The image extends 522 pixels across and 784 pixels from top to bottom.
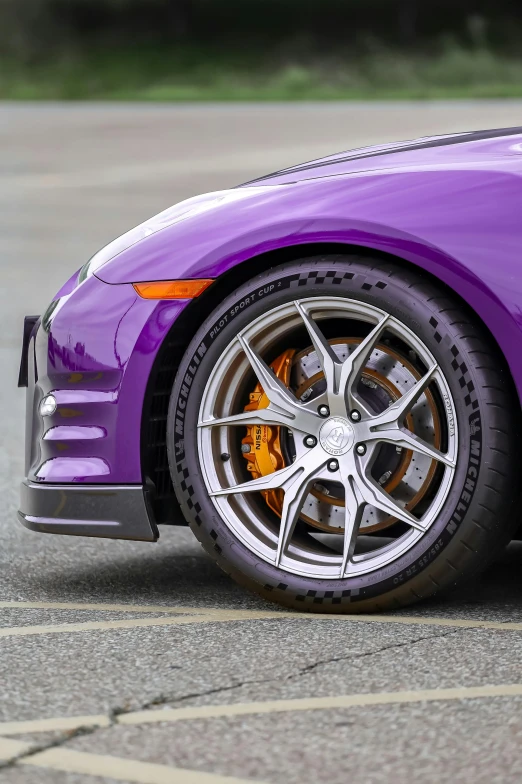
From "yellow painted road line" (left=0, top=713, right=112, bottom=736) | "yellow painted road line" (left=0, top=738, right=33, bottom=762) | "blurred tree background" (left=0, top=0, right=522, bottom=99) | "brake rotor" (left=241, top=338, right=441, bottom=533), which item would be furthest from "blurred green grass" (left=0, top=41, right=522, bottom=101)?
"yellow painted road line" (left=0, top=738, right=33, bottom=762)

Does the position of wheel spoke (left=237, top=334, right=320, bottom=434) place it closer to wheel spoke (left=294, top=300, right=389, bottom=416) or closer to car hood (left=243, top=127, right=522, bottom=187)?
wheel spoke (left=294, top=300, right=389, bottom=416)

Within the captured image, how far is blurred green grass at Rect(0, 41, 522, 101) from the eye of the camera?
50.4 metres

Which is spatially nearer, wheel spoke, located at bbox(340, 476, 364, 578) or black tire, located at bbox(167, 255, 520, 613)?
black tire, located at bbox(167, 255, 520, 613)

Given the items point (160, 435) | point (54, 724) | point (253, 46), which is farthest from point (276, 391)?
point (253, 46)

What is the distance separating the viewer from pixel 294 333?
3613 mm

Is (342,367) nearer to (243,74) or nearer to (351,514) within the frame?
(351,514)

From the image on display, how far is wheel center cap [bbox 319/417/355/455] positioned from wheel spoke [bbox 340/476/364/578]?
82 millimetres

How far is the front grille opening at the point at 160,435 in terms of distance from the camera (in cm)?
358

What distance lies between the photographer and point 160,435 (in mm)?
3660

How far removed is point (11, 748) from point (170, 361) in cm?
136

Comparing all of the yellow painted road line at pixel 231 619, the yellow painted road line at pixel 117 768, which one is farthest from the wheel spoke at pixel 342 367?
the yellow painted road line at pixel 117 768

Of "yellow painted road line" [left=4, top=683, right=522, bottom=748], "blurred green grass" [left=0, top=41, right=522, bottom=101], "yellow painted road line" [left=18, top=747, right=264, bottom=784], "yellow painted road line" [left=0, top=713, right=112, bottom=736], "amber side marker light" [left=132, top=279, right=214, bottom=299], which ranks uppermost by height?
"blurred green grass" [left=0, top=41, right=522, bottom=101]

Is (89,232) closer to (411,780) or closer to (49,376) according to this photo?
(49,376)

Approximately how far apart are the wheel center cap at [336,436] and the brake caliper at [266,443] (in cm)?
18
